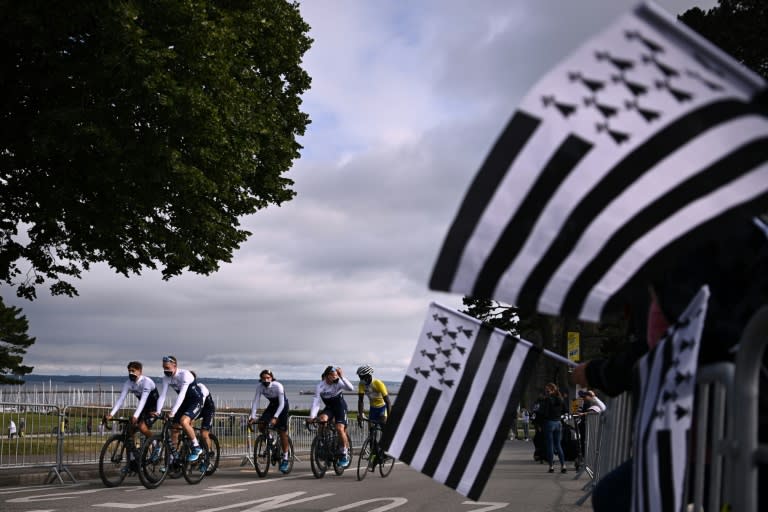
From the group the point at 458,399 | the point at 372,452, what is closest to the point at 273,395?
the point at 372,452

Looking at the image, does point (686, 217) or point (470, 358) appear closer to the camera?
point (686, 217)

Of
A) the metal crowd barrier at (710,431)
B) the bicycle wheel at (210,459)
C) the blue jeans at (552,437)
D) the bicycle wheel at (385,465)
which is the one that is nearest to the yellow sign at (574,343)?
the blue jeans at (552,437)

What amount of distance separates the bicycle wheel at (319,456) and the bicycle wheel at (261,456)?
85 cm

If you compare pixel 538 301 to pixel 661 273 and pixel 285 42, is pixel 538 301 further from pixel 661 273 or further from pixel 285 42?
pixel 285 42

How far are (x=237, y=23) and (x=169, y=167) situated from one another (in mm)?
4645

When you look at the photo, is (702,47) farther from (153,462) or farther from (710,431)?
(153,462)

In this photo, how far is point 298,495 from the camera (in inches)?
472

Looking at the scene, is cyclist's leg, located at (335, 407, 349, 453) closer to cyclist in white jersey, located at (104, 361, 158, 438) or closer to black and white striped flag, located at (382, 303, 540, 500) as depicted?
cyclist in white jersey, located at (104, 361, 158, 438)

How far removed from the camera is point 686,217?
2279 millimetres

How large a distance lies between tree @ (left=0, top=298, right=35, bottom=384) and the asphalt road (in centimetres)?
6758

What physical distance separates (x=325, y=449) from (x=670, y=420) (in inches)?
549

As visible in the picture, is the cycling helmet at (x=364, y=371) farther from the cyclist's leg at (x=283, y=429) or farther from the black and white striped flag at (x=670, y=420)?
the black and white striped flag at (x=670, y=420)

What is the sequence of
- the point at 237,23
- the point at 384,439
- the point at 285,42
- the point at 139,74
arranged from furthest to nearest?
1. the point at 285,42
2. the point at 237,23
3. the point at 139,74
4. the point at 384,439

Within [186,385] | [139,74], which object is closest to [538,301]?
[186,385]
